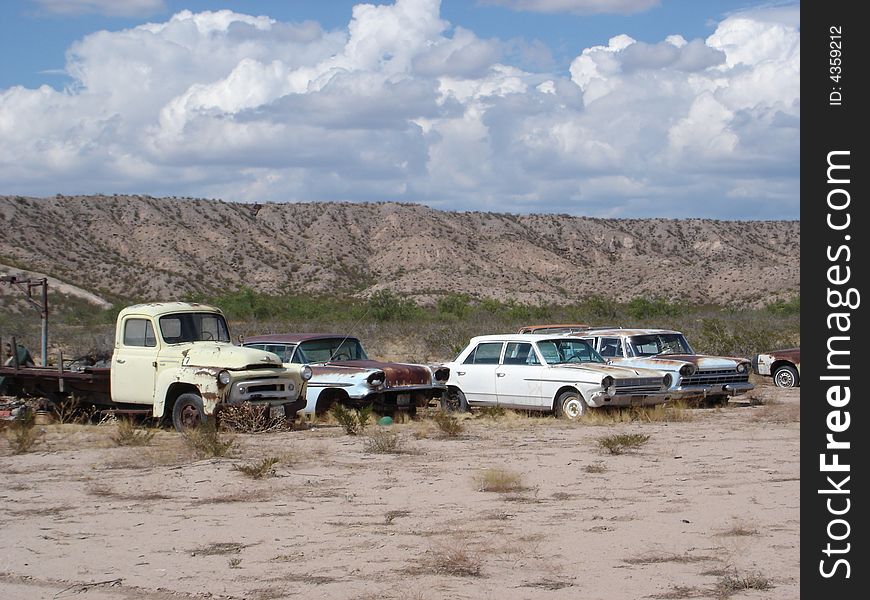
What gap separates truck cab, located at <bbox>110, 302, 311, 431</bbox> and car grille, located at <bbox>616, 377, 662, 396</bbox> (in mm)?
4836

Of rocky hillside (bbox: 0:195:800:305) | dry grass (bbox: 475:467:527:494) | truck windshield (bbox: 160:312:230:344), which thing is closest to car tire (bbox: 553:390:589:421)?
truck windshield (bbox: 160:312:230:344)

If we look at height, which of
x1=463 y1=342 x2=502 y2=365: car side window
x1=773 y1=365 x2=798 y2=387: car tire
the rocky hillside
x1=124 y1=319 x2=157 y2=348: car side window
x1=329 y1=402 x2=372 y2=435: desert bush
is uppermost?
the rocky hillside

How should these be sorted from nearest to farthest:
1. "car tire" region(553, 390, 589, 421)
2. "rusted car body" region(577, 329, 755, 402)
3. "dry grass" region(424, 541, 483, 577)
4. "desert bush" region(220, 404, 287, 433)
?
"dry grass" region(424, 541, 483, 577), "desert bush" region(220, 404, 287, 433), "car tire" region(553, 390, 589, 421), "rusted car body" region(577, 329, 755, 402)

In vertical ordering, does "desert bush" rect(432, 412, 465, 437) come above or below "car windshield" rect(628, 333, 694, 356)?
below

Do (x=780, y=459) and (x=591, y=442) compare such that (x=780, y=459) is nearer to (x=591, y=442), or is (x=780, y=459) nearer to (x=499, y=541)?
(x=591, y=442)

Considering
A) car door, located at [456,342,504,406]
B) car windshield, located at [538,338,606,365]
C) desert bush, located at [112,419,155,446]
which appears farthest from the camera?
car door, located at [456,342,504,406]

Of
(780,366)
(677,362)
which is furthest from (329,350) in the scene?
(780,366)

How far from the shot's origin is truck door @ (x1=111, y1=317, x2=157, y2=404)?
1703 cm

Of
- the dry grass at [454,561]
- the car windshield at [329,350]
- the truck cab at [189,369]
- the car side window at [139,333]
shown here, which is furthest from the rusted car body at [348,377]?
the dry grass at [454,561]

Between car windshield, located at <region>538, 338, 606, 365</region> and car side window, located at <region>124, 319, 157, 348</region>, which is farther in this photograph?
car windshield, located at <region>538, 338, 606, 365</region>

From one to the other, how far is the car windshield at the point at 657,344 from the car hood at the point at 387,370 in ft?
13.7

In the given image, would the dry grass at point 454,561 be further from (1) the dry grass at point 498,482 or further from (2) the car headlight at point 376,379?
(2) the car headlight at point 376,379

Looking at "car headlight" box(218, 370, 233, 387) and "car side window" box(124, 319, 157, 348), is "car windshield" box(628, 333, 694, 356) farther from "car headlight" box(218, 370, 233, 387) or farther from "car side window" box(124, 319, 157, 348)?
"car side window" box(124, 319, 157, 348)

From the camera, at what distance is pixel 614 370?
18469mm
